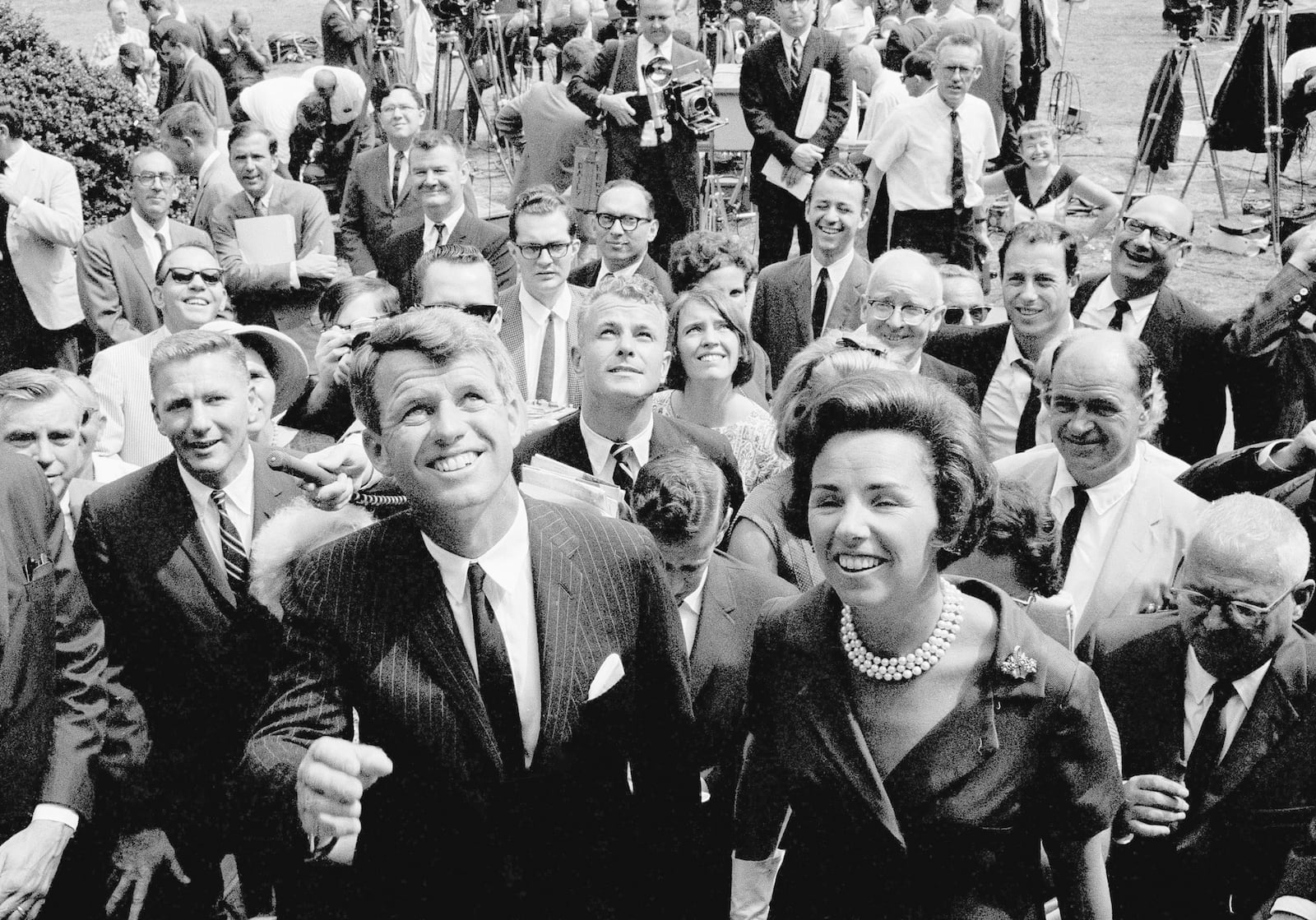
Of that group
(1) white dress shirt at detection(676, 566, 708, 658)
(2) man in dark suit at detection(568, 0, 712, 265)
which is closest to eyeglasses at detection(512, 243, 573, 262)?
(1) white dress shirt at detection(676, 566, 708, 658)

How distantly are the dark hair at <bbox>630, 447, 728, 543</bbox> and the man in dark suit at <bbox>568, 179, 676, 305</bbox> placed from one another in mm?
2329

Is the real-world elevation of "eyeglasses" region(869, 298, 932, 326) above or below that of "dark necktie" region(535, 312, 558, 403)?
above

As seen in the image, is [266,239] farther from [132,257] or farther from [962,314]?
[962,314]

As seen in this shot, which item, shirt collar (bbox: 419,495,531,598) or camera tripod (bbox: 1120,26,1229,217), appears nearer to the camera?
shirt collar (bbox: 419,495,531,598)

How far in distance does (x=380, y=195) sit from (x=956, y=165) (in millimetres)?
3064

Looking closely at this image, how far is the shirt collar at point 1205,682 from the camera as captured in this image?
2.72 meters

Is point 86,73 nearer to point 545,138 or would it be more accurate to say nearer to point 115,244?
point 115,244

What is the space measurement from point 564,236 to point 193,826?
2458mm

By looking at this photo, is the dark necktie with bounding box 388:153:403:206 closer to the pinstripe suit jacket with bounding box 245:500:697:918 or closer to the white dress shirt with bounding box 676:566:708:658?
the white dress shirt with bounding box 676:566:708:658

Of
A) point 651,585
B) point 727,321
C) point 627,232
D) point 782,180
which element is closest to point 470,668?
point 651,585

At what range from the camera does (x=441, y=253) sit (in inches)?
179

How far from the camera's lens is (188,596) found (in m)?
3.15

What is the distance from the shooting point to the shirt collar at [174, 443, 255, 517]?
3266 mm

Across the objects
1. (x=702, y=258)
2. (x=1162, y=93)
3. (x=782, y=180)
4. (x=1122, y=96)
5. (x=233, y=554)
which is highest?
(x=1162, y=93)
